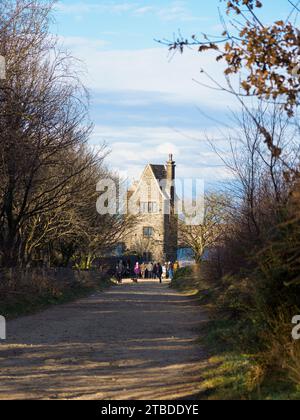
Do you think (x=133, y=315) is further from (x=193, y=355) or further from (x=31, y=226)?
(x=31, y=226)

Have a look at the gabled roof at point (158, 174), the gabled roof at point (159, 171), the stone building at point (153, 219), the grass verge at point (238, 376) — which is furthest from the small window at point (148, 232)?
the grass verge at point (238, 376)

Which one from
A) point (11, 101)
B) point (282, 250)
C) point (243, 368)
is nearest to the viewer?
point (282, 250)

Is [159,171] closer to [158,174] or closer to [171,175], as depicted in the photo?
[158,174]

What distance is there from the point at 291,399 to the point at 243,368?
7.69ft

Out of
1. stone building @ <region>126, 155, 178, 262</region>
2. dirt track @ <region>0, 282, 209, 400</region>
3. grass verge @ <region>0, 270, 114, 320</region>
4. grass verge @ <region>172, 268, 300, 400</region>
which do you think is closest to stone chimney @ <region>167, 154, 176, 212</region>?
stone building @ <region>126, 155, 178, 262</region>

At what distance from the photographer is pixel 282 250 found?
995cm

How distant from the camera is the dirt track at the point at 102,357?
1004 cm

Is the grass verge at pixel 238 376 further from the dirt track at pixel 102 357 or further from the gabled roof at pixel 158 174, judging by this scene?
the gabled roof at pixel 158 174

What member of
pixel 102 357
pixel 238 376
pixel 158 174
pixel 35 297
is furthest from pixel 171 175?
pixel 238 376

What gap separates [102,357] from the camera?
1330 centimetres

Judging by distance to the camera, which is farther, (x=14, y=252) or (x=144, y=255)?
(x=144, y=255)

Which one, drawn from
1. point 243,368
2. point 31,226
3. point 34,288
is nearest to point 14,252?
point 34,288
